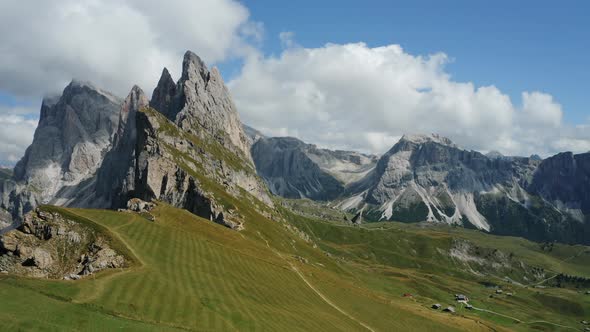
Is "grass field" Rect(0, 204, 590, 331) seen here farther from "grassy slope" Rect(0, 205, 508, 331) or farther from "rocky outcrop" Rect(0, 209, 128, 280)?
"rocky outcrop" Rect(0, 209, 128, 280)

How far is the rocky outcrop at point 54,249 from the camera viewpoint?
235 feet

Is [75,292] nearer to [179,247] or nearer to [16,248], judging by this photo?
[16,248]

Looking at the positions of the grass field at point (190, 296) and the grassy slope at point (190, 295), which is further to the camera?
the grassy slope at point (190, 295)

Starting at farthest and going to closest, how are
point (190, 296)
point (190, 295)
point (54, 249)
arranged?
point (54, 249), point (190, 295), point (190, 296)

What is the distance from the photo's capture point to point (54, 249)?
249 ft

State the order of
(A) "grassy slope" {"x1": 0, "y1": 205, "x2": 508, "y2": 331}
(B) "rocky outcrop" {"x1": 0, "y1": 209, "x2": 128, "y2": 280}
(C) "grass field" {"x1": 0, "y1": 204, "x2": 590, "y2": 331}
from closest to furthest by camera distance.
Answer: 1. (C) "grass field" {"x1": 0, "y1": 204, "x2": 590, "y2": 331}
2. (A) "grassy slope" {"x1": 0, "y1": 205, "x2": 508, "y2": 331}
3. (B) "rocky outcrop" {"x1": 0, "y1": 209, "x2": 128, "y2": 280}

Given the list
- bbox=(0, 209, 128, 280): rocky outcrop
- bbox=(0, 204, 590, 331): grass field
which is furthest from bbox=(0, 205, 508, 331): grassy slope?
bbox=(0, 209, 128, 280): rocky outcrop

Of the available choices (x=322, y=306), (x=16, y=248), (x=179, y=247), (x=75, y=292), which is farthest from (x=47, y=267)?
(x=322, y=306)

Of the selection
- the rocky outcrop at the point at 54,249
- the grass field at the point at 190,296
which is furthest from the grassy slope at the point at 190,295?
the rocky outcrop at the point at 54,249

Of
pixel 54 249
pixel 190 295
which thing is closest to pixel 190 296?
pixel 190 295

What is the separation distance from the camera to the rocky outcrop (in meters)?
71.7

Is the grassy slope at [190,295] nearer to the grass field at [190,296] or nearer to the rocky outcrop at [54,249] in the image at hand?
the grass field at [190,296]

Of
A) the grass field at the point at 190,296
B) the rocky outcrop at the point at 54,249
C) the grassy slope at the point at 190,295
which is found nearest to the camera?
the grass field at the point at 190,296

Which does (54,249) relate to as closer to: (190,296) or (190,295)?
(190,295)
